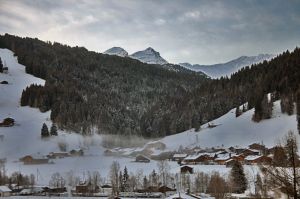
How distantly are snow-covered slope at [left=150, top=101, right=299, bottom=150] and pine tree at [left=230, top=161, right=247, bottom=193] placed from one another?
4711 cm

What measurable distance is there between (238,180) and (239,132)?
2665 inches

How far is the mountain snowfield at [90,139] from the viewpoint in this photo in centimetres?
11769

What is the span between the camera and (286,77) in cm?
14738

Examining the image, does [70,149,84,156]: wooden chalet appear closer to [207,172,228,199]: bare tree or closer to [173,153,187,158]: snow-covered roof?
[173,153,187,158]: snow-covered roof

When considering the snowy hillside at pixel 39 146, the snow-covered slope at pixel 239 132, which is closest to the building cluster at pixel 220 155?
the snow-covered slope at pixel 239 132

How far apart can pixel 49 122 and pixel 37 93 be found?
928 inches

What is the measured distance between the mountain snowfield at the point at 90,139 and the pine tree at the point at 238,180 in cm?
3229

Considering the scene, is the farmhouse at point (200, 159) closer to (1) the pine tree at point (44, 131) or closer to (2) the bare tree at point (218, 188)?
(1) the pine tree at point (44, 131)

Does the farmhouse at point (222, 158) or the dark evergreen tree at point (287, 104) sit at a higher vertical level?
the dark evergreen tree at point (287, 104)

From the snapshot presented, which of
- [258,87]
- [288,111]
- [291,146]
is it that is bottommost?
[291,146]

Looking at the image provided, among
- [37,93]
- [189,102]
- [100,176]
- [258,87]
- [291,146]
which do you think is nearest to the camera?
[291,146]

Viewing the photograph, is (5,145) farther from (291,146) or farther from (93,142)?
(291,146)

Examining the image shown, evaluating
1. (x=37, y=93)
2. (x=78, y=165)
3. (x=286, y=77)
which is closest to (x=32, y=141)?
→ (x=78, y=165)

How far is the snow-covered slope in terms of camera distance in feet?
407
